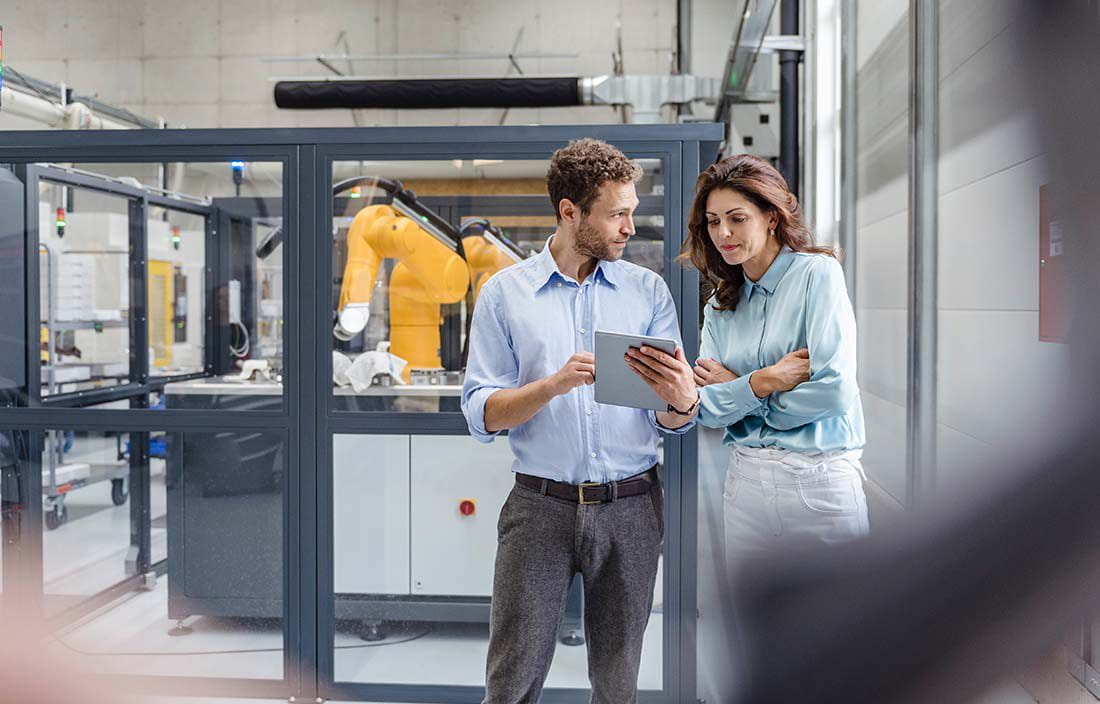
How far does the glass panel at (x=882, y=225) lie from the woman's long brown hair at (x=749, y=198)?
750 mm

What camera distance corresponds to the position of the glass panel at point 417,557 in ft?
8.25

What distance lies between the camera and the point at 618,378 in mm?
1455

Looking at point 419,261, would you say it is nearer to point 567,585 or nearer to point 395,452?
point 395,452

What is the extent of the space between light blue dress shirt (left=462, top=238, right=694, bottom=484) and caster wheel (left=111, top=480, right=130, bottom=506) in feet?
12.3

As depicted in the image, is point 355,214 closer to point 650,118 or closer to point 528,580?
point 528,580

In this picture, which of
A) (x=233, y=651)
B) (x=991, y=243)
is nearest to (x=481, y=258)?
(x=233, y=651)

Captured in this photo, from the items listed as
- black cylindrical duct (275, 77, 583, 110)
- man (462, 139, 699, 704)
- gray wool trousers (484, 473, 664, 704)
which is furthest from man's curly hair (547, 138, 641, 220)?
black cylindrical duct (275, 77, 583, 110)

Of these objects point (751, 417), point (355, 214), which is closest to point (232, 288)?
point (355, 214)

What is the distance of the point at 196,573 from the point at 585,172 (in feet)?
6.38

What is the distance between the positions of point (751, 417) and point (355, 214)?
144 cm

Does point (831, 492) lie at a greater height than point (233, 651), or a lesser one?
greater

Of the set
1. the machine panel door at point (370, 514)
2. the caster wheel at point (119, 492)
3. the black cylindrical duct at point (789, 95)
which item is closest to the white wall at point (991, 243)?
the machine panel door at point (370, 514)

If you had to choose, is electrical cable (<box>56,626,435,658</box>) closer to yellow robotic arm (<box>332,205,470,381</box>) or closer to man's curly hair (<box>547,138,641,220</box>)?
yellow robotic arm (<box>332,205,470,381</box>)

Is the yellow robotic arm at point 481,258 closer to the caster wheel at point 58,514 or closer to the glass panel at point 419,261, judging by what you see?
the glass panel at point 419,261
